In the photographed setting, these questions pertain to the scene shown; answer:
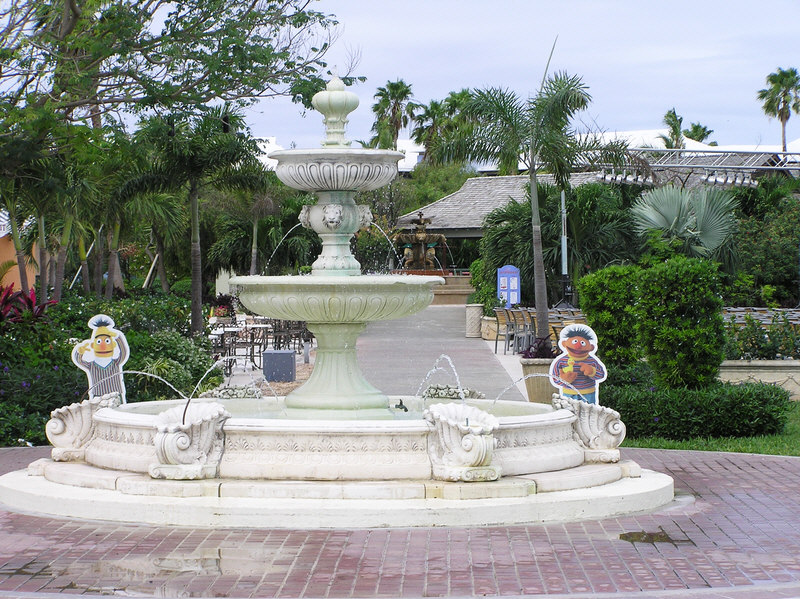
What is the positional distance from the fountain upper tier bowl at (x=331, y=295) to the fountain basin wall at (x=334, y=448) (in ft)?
4.15

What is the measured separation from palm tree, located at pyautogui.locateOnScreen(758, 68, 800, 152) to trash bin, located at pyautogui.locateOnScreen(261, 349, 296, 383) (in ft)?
163

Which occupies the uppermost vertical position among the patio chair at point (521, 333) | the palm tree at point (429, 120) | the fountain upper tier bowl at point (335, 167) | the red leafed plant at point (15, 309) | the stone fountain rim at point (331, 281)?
the palm tree at point (429, 120)

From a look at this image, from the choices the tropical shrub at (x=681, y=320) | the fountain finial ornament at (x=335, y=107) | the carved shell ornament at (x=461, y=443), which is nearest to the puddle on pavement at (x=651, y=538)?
the carved shell ornament at (x=461, y=443)

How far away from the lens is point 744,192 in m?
33.1

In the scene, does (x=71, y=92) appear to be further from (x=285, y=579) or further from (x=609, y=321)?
(x=285, y=579)

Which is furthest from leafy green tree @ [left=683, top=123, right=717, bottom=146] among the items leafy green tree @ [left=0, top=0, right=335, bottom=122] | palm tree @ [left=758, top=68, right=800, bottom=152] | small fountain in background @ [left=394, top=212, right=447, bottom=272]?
leafy green tree @ [left=0, top=0, right=335, bottom=122]

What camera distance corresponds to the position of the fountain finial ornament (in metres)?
10.0

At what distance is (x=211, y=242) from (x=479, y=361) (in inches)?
1113

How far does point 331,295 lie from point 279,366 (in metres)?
9.64

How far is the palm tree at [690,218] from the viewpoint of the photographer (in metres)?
25.9

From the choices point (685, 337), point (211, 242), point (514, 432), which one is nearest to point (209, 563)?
point (514, 432)

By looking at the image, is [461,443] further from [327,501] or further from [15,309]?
[15,309]

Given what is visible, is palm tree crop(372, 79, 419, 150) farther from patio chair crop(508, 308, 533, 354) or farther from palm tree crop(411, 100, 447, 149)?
patio chair crop(508, 308, 533, 354)

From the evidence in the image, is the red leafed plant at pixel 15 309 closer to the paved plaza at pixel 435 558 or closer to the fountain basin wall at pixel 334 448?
the fountain basin wall at pixel 334 448
